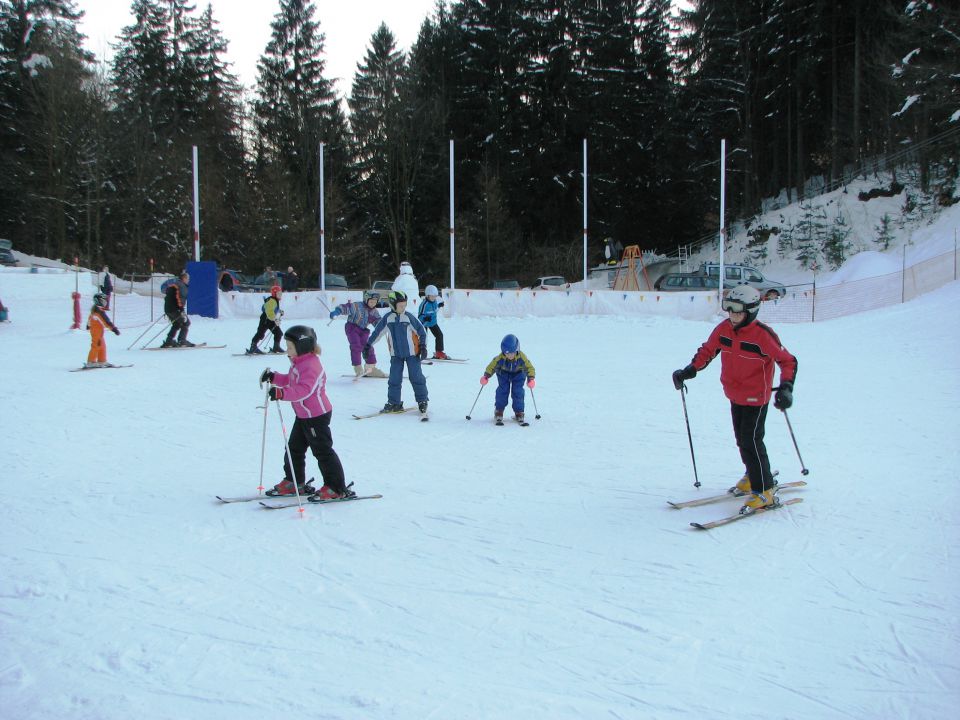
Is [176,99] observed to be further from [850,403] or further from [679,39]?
[850,403]

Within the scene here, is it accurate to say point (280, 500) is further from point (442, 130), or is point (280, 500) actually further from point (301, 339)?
point (442, 130)

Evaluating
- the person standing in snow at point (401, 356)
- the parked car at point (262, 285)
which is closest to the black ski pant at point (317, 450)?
the person standing in snow at point (401, 356)

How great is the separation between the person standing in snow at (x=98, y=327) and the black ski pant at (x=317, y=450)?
846 centimetres

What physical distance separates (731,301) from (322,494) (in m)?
3.23

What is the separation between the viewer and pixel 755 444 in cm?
536

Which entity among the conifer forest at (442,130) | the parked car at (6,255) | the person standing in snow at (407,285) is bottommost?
the person standing in snow at (407,285)

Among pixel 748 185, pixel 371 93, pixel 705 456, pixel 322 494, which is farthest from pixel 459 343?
pixel 371 93

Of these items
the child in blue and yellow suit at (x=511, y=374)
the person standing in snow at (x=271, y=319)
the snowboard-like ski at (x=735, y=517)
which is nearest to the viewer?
the snowboard-like ski at (x=735, y=517)

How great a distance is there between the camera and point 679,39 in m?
41.8

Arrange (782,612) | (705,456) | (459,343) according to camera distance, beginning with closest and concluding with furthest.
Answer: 1. (782,612)
2. (705,456)
3. (459,343)

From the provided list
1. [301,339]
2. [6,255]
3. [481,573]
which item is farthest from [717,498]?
[6,255]

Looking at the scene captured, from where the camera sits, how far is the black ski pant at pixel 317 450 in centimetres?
559

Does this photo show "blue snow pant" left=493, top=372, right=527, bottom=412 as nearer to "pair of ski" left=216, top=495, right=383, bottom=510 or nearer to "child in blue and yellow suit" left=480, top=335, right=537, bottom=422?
"child in blue and yellow suit" left=480, top=335, right=537, bottom=422

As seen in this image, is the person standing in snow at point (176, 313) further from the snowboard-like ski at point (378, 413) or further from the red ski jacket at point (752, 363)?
the red ski jacket at point (752, 363)
